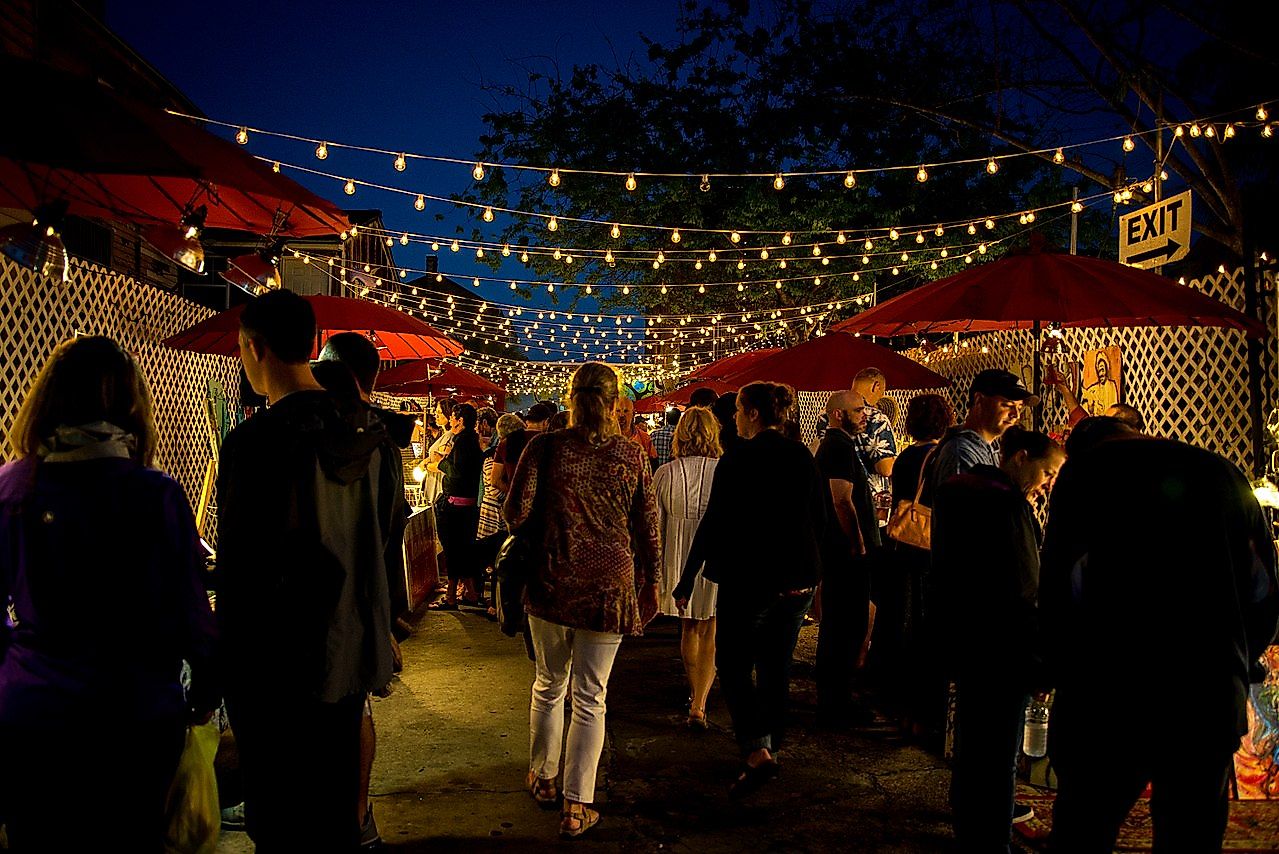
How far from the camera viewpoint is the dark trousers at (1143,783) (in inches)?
107

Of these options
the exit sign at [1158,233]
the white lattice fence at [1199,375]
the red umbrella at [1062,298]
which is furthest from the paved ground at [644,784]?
the exit sign at [1158,233]

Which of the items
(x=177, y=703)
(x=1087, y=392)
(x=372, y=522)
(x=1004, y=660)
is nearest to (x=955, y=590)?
(x=1004, y=660)

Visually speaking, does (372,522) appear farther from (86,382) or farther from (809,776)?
(809,776)

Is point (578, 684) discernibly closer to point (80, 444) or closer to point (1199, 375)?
point (80, 444)

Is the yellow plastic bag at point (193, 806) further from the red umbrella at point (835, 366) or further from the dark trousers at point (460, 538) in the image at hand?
the dark trousers at point (460, 538)

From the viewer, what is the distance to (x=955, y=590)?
3.74m

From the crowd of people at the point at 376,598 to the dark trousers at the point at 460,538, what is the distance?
565 cm

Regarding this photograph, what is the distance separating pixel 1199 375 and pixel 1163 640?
187 inches

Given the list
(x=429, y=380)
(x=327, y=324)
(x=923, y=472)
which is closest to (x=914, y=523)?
(x=923, y=472)

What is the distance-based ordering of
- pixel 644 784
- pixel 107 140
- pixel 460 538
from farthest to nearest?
pixel 460 538 → pixel 644 784 → pixel 107 140

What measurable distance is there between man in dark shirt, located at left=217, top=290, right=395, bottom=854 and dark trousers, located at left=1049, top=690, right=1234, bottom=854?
214 centimetres

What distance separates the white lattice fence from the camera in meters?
6.28

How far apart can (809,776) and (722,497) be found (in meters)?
1.56

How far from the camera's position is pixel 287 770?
2.59 metres
